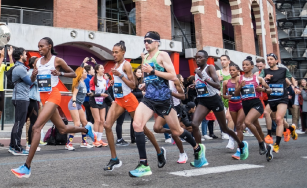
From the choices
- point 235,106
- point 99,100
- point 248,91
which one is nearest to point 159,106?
point 248,91

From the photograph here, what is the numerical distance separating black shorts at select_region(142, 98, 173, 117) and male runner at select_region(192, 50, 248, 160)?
1.48 meters

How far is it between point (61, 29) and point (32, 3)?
7.06 m

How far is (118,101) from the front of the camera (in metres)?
5.94

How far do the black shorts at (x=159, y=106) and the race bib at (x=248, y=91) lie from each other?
2638 mm

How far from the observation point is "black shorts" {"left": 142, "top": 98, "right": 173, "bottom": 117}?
5195 millimetres

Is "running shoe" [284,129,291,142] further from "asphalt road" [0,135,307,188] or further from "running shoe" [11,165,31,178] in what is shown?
"running shoe" [11,165,31,178]

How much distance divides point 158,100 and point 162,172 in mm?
1130

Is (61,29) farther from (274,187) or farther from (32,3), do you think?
(274,187)

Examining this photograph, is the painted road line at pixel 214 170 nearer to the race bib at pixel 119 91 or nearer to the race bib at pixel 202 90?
the race bib at pixel 202 90

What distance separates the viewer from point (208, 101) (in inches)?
263

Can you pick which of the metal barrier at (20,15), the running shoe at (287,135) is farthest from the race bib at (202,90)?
the metal barrier at (20,15)

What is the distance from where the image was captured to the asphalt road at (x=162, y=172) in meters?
4.59

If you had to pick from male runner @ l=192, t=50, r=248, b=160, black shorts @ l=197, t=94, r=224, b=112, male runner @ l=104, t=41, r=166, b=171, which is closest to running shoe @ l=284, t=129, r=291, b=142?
male runner @ l=192, t=50, r=248, b=160

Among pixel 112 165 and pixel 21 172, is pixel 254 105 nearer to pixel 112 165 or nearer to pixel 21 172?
pixel 112 165
